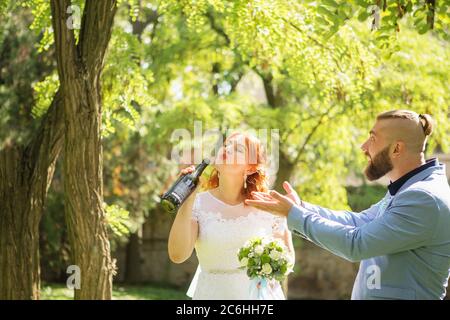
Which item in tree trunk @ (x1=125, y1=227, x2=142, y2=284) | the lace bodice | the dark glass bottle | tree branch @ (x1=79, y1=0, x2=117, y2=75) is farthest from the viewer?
tree trunk @ (x1=125, y1=227, x2=142, y2=284)

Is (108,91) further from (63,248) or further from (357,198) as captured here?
(357,198)

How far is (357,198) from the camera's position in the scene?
53.6 feet

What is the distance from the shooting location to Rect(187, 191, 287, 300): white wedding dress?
4598 mm

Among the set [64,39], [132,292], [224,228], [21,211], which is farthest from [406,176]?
[132,292]

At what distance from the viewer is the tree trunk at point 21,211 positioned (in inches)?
277

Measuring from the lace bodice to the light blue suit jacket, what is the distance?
4.66 feet

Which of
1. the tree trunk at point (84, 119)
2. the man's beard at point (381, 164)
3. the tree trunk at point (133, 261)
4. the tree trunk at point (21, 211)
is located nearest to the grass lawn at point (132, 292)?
the tree trunk at point (133, 261)

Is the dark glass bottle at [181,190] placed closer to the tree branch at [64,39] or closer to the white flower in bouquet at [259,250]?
the white flower in bouquet at [259,250]

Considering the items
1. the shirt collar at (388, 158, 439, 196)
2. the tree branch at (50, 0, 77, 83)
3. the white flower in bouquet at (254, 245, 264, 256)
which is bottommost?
the white flower in bouquet at (254, 245, 264, 256)

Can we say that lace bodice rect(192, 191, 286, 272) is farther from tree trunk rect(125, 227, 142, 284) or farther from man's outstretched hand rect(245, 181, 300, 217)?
tree trunk rect(125, 227, 142, 284)

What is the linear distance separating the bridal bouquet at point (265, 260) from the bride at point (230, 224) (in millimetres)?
408

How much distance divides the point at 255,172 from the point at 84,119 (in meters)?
1.58

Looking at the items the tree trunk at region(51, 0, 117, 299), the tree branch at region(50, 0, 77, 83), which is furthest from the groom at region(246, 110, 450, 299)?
the tree branch at region(50, 0, 77, 83)
